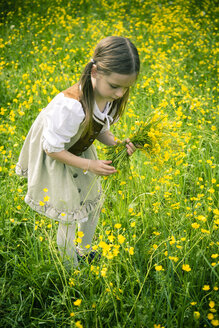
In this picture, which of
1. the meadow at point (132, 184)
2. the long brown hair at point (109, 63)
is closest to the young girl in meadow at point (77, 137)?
the long brown hair at point (109, 63)

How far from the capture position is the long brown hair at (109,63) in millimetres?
1444

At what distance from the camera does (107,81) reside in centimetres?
148

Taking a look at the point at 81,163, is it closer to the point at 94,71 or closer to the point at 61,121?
the point at 61,121

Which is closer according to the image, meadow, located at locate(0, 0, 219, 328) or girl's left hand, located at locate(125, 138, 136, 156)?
meadow, located at locate(0, 0, 219, 328)

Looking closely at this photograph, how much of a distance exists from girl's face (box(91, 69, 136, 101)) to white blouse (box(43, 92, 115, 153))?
0.49 feet

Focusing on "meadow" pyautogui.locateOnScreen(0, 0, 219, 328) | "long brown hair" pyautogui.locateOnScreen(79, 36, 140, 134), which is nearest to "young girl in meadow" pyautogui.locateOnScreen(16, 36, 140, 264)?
"long brown hair" pyautogui.locateOnScreen(79, 36, 140, 134)

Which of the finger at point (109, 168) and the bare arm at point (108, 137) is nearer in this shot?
the finger at point (109, 168)

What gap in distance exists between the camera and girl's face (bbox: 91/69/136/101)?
146 centimetres

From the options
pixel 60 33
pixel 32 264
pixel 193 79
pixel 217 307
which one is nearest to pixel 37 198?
pixel 32 264

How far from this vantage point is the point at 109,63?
4.74 ft

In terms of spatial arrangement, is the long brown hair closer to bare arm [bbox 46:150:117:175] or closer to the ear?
the ear

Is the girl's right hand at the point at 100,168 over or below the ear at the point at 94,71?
below

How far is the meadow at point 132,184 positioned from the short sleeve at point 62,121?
1.33ft

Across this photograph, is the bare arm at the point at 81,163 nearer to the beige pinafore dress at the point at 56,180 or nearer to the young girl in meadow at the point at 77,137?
the young girl in meadow at the point at 77,137
